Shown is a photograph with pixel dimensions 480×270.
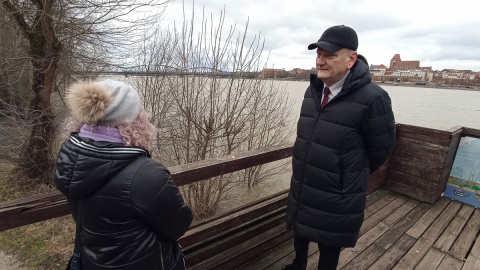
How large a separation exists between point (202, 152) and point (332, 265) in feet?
13.5

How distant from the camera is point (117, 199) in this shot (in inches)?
39.3

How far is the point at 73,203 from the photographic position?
1119 mm

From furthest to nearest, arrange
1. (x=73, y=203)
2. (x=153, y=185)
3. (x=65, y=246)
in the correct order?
(x=65, y=246)
(x=73, y=203)
(x=153, y=185)

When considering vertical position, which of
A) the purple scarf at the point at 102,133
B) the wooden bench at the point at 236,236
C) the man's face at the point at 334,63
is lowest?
the wooden bench at the point at 236,236

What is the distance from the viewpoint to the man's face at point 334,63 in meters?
1.60

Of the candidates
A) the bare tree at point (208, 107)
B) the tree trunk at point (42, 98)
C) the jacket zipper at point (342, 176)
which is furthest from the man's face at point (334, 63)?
the tree trunk at point (42, 98)

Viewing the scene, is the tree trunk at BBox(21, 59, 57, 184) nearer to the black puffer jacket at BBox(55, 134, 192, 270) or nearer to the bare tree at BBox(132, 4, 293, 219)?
the bare tree at BBox(132, 4, 293, 219)

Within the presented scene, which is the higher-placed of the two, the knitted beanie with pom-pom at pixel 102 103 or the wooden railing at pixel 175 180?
the knitted beanie with pom-pom at pixel 102 103

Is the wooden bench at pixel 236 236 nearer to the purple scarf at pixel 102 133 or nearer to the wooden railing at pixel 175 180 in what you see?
the wooden railing at pixel 175 180

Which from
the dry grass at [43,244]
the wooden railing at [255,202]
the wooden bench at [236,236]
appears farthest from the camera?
the dry grass at [43,244]

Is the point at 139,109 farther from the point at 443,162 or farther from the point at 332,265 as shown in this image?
the point at 443,162

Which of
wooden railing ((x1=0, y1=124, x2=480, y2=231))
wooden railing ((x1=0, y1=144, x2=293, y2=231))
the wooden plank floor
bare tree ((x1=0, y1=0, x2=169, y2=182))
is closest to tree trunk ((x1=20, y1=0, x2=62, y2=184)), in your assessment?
bare tree ((x1=0, y1=0, x2=169, y2=182))

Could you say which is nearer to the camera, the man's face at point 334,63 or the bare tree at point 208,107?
the man's face at point 334,63

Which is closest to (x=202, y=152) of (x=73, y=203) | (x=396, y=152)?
(x=396, y=152)
